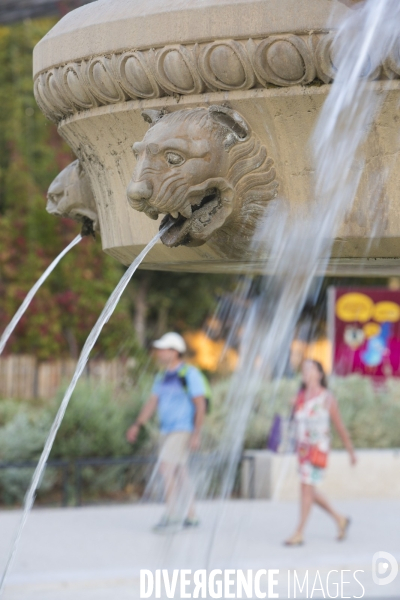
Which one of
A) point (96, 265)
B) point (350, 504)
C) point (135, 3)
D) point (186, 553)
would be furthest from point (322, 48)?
point (96, 265)

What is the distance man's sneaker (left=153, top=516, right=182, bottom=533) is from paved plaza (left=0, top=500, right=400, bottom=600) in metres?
0.07

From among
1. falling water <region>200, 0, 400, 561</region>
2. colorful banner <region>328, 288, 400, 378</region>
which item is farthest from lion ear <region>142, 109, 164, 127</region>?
colorful banner <region>328, 288, 400, 378</region>

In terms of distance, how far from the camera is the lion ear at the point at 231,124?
105 inches

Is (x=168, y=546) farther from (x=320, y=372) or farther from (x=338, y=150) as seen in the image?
(x=338, y=150)

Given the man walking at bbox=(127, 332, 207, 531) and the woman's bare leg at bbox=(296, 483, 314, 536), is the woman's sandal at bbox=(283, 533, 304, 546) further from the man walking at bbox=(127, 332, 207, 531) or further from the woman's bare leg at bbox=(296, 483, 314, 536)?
the man walking at bbox=(127, 332, 207, 531)

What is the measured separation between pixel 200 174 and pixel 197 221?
0.14 metres

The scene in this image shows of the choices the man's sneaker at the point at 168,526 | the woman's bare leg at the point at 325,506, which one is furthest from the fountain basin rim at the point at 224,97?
the man's sneaker at the point at 168,526

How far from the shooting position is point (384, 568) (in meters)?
6.73

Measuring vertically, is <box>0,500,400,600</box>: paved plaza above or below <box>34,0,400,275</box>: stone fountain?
below

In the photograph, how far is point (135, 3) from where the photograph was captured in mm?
2863

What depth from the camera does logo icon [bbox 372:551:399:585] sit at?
21.2 feet

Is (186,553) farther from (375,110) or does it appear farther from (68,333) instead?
(68,333)

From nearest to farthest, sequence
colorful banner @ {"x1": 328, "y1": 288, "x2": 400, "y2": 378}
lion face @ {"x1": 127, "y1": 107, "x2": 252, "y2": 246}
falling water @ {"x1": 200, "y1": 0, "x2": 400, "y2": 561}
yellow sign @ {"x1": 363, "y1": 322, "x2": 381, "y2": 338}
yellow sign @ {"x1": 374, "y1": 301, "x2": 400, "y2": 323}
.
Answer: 1. falling water @ {"x1": 200, "y1": 0, "x2": 400, "y2": 561}
2. lion face @ {"x1": 127, "y1": 107, "x2": 252, "y2": 246}
3. colorful banner @ {"x1": 328, "y1": 288, "x2": 400, "y2": 378}
4. yellow sign @ {"x1": 363, "y1": 322, "x2": 381, "y2": 338}
5. yellow sign @ {"x1": 374, "y1": 301, "x2": 400, "y2": 323}

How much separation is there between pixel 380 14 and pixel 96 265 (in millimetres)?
17038
